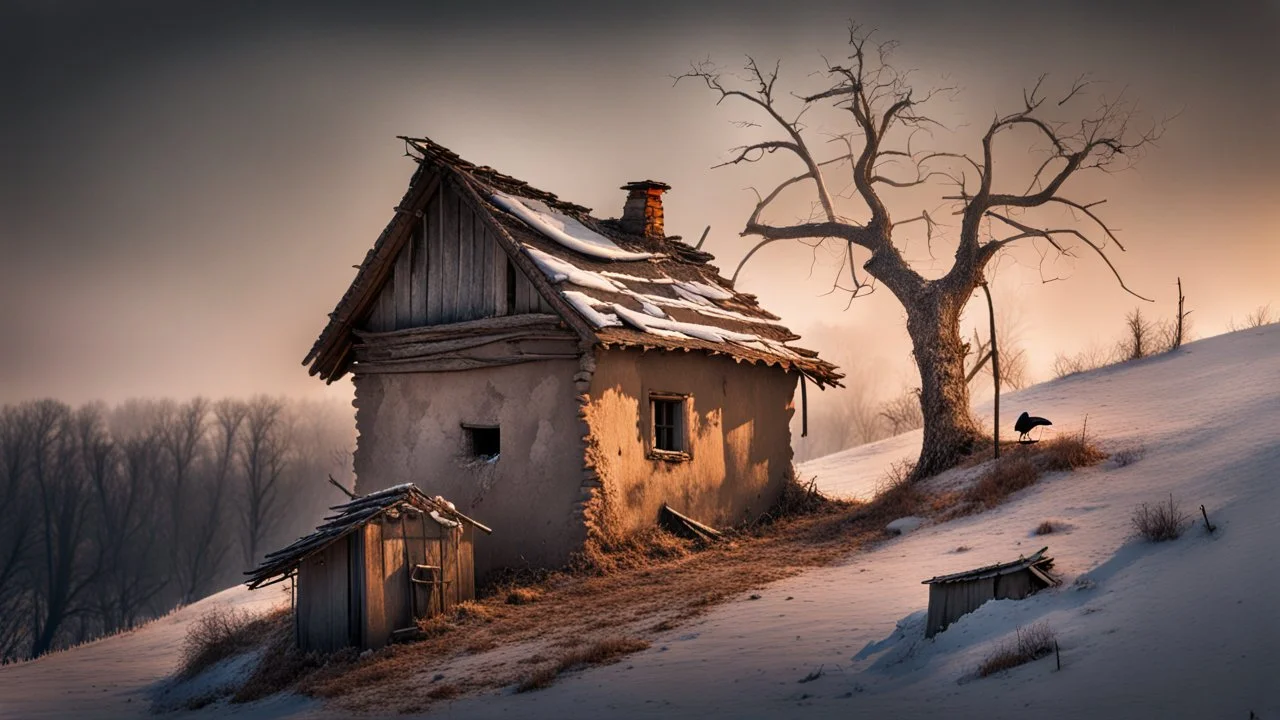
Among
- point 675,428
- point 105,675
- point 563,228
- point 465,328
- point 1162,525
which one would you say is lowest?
point 105,675

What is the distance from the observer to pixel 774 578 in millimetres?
16156

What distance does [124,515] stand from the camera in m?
53.4

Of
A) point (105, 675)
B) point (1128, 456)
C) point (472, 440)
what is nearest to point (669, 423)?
point (472, 440)

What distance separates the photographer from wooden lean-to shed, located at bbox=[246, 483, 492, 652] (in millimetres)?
14758

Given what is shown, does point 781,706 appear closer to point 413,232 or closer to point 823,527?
point 823,527

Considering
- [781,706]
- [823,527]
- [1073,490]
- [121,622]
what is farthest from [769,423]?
[121,622]

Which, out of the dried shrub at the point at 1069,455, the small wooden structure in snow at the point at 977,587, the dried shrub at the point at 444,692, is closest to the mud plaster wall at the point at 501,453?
the dried shrub at the point at 444,692

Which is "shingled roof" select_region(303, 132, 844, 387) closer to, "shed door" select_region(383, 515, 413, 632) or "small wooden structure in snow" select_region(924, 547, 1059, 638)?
"shed door" select_region(383, 515, 413, 632)

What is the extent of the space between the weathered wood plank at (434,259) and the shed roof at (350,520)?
14.6 feet

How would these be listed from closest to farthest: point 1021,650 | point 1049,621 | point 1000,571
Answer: point 1021,650 < point 1049,621 < point 1000,571

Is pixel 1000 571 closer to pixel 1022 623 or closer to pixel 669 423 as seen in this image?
pixel 1022 623

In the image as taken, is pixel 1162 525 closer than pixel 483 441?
Yes

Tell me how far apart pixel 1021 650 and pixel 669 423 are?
10294 millimetres

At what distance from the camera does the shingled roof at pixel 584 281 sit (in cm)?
1803
